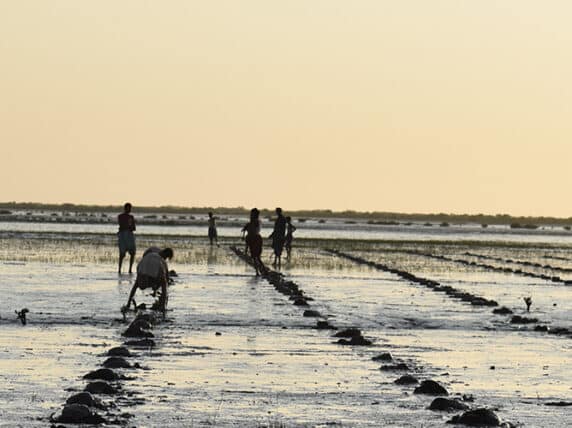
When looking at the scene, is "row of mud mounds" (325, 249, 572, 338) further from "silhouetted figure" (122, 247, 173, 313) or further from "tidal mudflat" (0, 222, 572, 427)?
"silhouetted figure" (122, 247, 173, 313)

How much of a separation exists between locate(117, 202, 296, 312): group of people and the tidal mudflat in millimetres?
500

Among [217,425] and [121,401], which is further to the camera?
[121,401]

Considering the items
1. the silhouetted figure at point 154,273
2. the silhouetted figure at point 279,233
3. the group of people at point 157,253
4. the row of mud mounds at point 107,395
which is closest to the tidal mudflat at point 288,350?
the row of mud mounds at point 107,395

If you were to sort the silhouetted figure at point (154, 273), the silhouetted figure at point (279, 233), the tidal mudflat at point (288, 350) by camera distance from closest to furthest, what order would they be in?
the tidal mudflat at point (288, 350)
the silhouetted figure at point (154, 273)
the silhouetted figure at point (279, 233)

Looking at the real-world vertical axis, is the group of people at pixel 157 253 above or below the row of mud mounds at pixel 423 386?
above

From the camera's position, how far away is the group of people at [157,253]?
2477cm

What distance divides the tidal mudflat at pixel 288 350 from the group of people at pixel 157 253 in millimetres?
500

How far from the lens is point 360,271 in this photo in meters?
44.2

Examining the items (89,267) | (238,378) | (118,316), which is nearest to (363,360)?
(238,378)

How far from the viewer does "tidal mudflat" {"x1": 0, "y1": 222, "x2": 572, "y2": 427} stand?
46.9 feet

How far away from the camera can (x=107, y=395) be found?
1490 cm

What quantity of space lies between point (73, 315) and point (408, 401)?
10.7m

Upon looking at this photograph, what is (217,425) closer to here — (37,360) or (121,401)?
(121,401)

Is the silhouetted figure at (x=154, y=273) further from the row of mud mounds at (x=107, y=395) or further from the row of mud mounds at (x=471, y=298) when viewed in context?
the row of mud mounds at (x=471, y=298)
